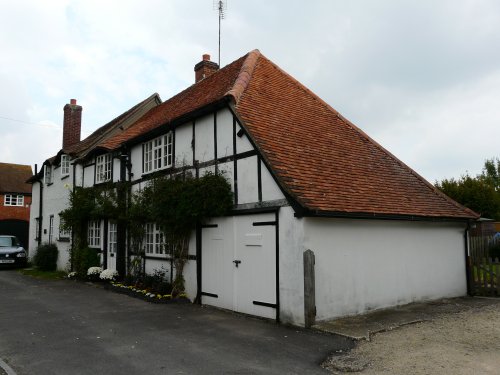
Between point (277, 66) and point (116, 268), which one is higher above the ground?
point (277, 66)

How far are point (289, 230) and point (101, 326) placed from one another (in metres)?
4.32

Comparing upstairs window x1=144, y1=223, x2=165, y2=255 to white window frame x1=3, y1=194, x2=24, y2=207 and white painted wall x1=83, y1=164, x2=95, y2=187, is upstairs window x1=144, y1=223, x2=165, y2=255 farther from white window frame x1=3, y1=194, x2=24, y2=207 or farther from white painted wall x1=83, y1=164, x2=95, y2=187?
white window frame x1=3, y1=194, x2=24, y2=207

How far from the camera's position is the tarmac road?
20.2 feet

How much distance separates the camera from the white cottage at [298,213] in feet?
29.5

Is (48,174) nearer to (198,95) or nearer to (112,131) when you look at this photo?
(112,131)

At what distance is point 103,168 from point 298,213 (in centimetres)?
1130

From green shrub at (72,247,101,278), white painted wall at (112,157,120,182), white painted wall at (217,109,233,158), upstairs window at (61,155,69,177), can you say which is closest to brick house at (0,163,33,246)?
upstairs window at (61,155,69,177)

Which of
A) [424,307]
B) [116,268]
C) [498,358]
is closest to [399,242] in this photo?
[424,307]

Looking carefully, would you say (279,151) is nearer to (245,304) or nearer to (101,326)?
(245,304)

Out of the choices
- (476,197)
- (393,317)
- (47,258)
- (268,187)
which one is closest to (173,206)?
(268,187)

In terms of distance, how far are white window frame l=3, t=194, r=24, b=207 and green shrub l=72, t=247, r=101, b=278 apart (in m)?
23.1

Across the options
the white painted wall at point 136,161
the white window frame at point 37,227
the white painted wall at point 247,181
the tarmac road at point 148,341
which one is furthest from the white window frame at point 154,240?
the white window frame at point 37,227

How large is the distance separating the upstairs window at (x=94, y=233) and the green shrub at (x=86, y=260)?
0.53m

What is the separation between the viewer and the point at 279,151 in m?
9.88
